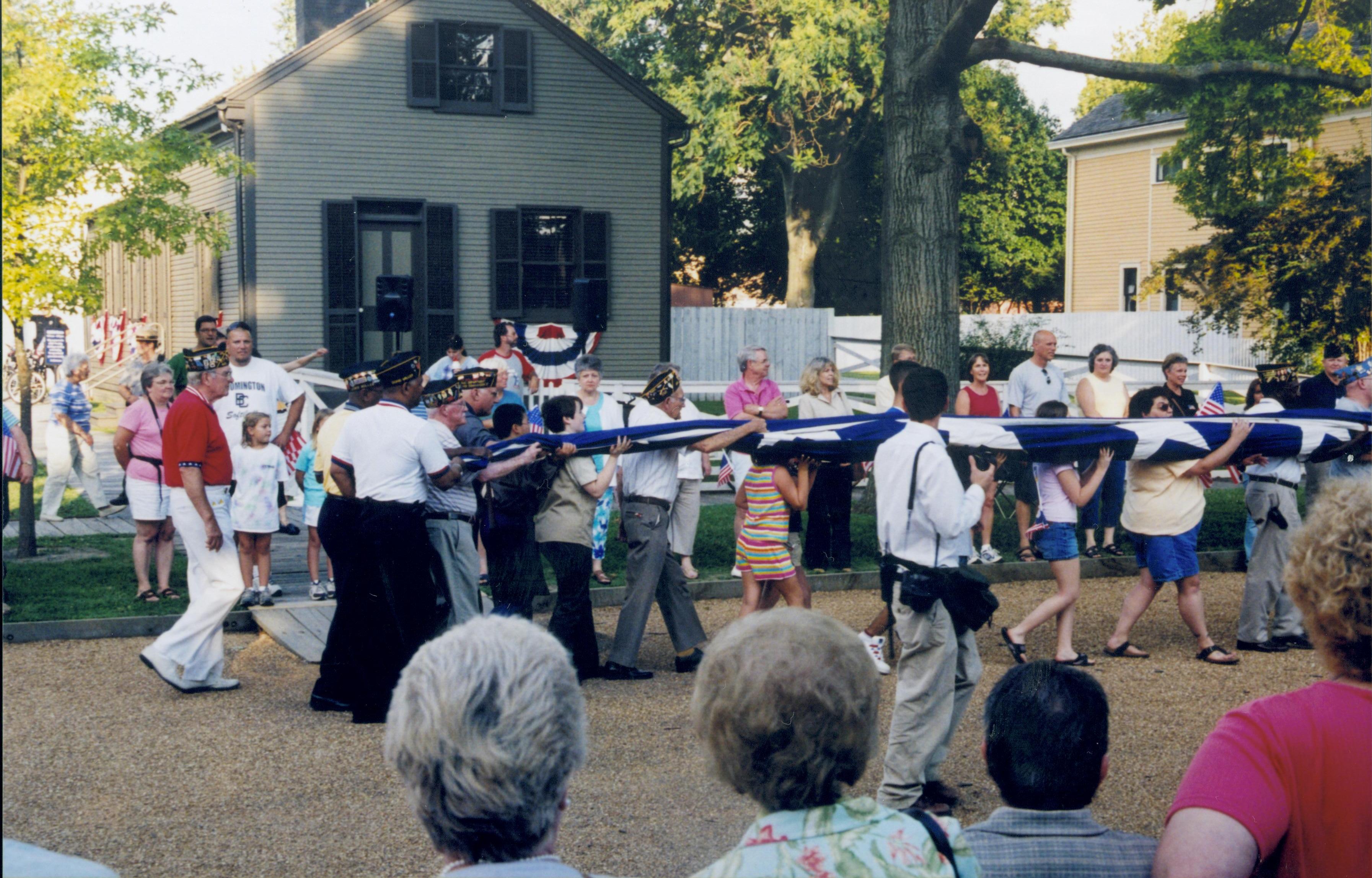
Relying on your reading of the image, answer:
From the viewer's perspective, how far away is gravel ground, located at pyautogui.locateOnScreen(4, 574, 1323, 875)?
4938mm

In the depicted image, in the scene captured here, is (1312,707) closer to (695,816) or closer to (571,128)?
(695,816)

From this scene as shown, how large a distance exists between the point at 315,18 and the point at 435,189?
5184 millimetres

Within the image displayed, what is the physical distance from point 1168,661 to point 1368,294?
298 inches

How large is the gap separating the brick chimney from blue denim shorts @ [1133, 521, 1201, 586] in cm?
2096

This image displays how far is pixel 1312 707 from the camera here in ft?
7.22

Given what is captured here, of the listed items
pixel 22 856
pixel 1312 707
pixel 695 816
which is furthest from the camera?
pixel 695 816

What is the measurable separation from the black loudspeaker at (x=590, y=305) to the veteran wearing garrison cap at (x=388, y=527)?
7.45 meters

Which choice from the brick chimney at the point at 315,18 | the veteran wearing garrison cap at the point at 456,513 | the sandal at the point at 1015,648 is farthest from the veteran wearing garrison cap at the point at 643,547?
the brick chimney at the point at 315,18

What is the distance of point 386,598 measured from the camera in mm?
6699

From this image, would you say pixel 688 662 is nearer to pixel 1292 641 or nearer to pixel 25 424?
pixel 1292 641

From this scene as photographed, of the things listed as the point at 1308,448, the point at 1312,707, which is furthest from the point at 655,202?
the point at 1312,707

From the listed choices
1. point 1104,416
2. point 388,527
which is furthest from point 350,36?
point 388,527

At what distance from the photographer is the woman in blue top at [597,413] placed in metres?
10.0

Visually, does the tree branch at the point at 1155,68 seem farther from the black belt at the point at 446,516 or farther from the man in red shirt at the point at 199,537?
the man in red shirt at the point at 199,537
